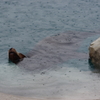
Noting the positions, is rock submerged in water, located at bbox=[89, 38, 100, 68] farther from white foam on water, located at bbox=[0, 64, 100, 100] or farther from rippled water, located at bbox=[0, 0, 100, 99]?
white foam on water, located at bbox=[0, 64, 100, 100]

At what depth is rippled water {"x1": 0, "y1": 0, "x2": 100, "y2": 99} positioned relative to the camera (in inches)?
496

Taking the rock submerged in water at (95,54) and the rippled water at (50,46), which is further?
the rock submerged in water at (95,54)

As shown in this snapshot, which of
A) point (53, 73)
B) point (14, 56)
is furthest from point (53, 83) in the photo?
point (14, 56)

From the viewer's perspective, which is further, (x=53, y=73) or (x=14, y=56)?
(x=14, y=56)

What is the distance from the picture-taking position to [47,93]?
1209cm

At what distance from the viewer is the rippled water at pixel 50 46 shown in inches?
496

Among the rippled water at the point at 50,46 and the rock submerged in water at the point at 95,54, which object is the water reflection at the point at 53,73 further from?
the rock submerged in water at the point at 95,54

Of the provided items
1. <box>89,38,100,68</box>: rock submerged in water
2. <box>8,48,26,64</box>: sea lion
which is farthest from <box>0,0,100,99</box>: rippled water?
<box>89,38,100,68</box>: rock submerged in water

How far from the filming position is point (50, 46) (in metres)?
17.7

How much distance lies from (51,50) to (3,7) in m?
8.61

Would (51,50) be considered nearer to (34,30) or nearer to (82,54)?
(82,54)

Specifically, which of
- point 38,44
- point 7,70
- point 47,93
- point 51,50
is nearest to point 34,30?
point 38,44

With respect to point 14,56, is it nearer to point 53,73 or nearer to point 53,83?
point 53,73

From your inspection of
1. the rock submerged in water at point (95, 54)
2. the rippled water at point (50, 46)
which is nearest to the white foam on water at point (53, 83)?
the rippled water at point (50, 46)
